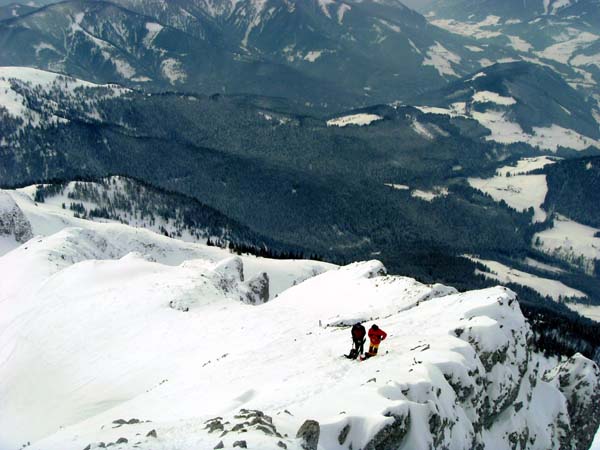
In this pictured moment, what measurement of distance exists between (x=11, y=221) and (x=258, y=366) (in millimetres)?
112062

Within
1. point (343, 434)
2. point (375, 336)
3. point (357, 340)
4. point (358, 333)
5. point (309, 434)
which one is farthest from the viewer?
point (375, 336)

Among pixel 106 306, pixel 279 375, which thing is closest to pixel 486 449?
pixel 279 375

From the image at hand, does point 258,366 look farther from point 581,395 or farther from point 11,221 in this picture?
point 11,221

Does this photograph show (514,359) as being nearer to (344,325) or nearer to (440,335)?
(440,335)

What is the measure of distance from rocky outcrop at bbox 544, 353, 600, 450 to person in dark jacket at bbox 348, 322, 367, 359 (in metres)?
41.5

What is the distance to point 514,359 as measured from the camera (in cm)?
5694

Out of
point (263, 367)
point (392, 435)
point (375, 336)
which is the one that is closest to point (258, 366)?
point (263, 367)

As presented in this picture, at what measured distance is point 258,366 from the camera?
51.5m

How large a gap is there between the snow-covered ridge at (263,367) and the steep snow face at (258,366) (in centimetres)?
18

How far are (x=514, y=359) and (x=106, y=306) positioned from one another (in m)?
49.5

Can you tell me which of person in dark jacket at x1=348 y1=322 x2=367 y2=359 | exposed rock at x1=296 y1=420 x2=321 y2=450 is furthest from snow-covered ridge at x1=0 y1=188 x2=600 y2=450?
person in dark jacket at x1=348 y1=322 x2=367 y2=359

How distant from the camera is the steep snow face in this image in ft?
120

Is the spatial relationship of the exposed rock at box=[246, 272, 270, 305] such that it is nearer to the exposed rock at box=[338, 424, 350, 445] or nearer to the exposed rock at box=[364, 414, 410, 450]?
the exposed rock at box=[364, 414, 410, 450]

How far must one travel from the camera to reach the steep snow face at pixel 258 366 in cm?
3659
